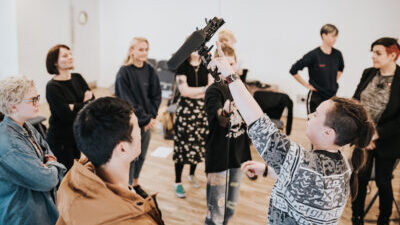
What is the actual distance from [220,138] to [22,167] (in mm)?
1138

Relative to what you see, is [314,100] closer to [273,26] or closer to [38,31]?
[273,26]

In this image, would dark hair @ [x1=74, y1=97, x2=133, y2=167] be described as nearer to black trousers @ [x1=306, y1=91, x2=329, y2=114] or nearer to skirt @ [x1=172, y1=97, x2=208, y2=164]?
skirt @ [x1=172, y1=97, x2=208, y2=164]

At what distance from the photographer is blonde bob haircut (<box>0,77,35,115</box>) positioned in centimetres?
155

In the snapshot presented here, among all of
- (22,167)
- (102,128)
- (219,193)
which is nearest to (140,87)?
(219,193)

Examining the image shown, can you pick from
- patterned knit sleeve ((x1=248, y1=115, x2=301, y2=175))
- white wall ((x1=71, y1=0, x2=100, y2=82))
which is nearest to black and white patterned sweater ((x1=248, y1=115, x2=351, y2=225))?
patterned knit sleeve ((x1=248, y1=115, x2=301, y2=175))

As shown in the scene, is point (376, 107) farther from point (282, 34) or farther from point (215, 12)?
point (215, 12)

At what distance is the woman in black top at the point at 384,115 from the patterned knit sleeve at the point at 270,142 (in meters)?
1.75

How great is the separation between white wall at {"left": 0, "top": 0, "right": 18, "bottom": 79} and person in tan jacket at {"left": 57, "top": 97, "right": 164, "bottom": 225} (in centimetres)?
532

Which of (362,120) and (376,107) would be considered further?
(376,107)

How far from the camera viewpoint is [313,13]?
17.4ft

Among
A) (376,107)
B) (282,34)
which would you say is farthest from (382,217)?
(282,34)

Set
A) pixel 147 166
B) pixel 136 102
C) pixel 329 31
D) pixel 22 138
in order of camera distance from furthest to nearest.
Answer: pixel 147 166, pixel 329 31, pixel 136 102, pixel 22 138

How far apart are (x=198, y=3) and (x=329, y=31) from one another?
3.42 metres

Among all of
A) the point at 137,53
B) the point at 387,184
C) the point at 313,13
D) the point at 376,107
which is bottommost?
the point at 387,184
